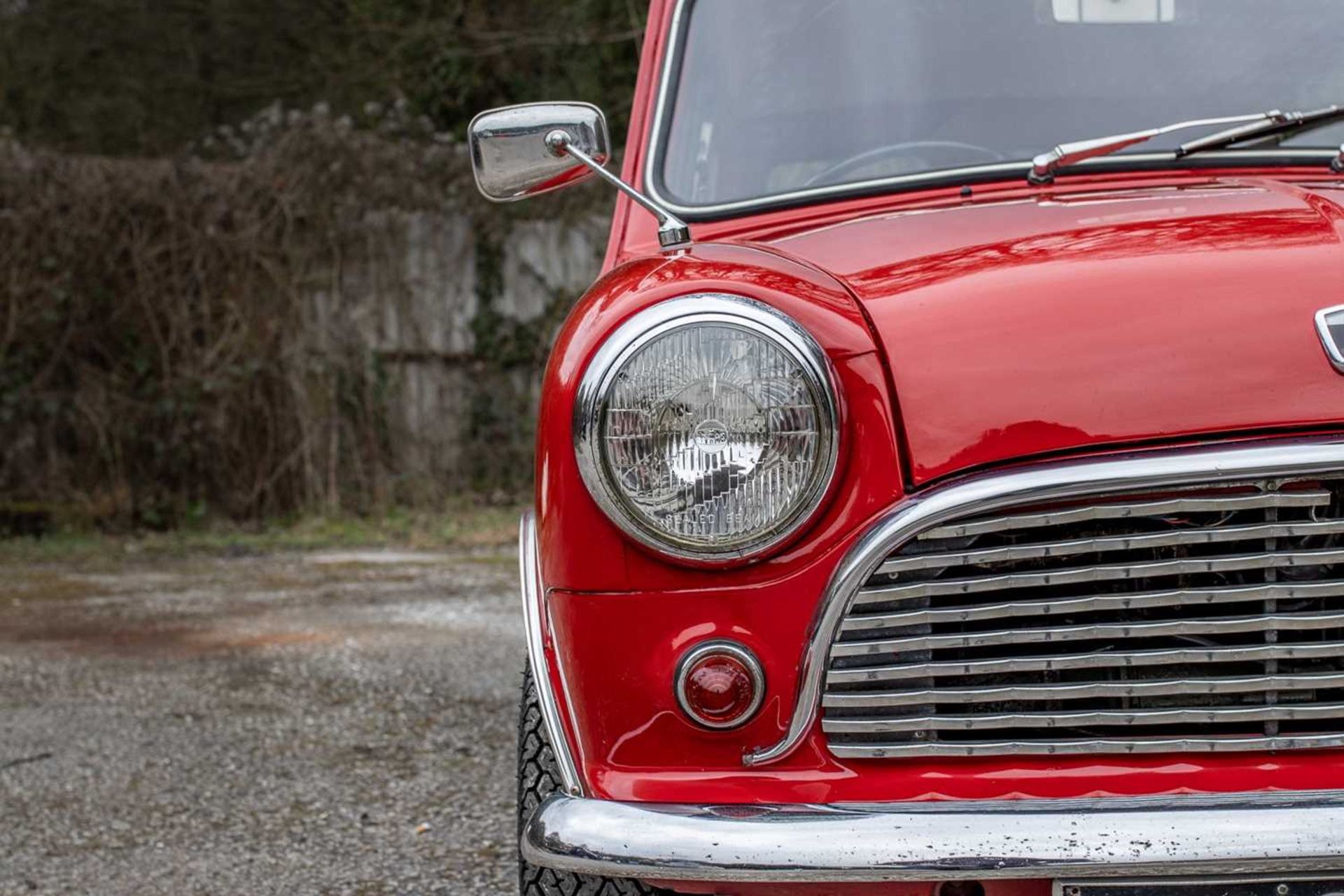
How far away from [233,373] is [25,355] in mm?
1122

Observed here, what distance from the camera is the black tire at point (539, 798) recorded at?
1697mm

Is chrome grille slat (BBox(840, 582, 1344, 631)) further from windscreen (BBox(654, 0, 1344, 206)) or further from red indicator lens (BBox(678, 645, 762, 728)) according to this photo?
windscreen (BBox(654, 0, 1344, 206))

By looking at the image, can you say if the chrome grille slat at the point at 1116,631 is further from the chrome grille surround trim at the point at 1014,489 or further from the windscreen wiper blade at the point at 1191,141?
the windscreen wiper blade at the point at 1191,141

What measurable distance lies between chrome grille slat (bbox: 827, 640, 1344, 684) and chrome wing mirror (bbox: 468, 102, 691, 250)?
1.01m

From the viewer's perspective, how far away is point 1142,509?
1550 millimetres

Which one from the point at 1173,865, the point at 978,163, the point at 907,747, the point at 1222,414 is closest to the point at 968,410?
the point at 1222,414

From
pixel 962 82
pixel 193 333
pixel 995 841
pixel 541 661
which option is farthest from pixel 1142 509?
pixel 193 333

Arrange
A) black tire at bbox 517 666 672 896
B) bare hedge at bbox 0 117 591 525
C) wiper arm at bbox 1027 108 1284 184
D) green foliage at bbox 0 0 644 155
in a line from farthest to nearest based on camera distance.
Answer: green foliage at bbox 0 0 644 155 → bare hedge at bbox 0 117 591 525 → wiper arm at bbox 1027 108 1284 184 → black tire at bbox 517 666 672 896

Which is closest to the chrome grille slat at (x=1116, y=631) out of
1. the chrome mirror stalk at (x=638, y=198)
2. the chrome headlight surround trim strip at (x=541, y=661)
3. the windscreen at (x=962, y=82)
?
the chrome headlight surround trim strip at (x=541, y=661)

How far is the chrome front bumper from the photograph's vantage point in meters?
1.44

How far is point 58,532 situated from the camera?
823 centimetres

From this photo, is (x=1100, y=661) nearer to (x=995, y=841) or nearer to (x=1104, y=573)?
(x=1104, y=573)

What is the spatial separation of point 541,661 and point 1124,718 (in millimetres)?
719

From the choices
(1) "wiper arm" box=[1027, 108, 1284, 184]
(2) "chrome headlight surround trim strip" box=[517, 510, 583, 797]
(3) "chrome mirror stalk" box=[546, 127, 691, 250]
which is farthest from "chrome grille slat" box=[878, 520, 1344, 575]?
(1) "wiper arm" box=[1027, 108, 1284, 184]
